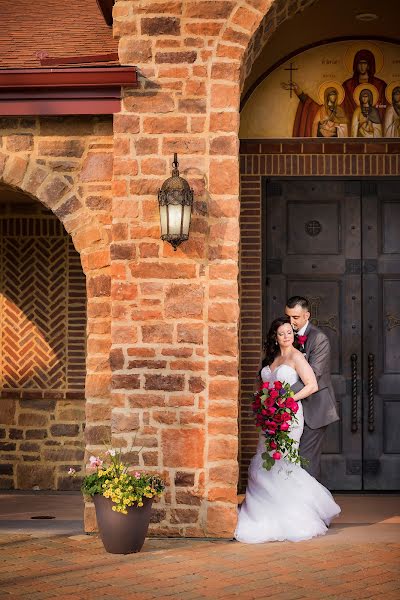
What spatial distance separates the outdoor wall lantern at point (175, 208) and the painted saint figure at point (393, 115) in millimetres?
3369

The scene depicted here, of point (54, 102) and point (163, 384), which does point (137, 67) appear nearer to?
point (54, 102)

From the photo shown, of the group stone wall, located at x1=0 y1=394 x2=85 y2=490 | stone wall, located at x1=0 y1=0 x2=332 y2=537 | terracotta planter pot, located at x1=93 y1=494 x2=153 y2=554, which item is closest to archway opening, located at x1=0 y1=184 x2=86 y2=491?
stone wall, located at x1=0 y1=394 x2=85 y2=490

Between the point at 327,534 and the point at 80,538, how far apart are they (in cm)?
209

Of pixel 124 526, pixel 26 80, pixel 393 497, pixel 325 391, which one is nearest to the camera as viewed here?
pixel 124 526

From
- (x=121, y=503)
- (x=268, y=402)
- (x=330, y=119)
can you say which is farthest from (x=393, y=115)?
(x=121, y=503)

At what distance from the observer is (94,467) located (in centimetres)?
848

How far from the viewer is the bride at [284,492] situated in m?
8.64

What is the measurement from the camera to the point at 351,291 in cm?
1111

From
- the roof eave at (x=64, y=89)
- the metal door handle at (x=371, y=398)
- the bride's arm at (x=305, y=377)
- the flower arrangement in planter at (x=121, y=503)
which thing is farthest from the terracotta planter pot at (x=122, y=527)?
the metal door handle at (x=371, y=398)

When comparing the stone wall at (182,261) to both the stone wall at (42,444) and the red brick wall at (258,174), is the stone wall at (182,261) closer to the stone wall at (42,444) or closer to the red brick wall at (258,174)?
the red brick wall at (258,174)

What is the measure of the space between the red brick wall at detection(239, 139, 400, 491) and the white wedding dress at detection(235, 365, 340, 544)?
1.82 m

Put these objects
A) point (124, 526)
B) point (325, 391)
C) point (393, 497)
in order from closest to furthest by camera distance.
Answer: point (124, 526) → point (325, 391) → point (393, 497)

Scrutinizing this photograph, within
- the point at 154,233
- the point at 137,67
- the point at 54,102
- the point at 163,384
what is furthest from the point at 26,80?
the point at 163,384

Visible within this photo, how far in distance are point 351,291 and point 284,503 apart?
304 centimetres
